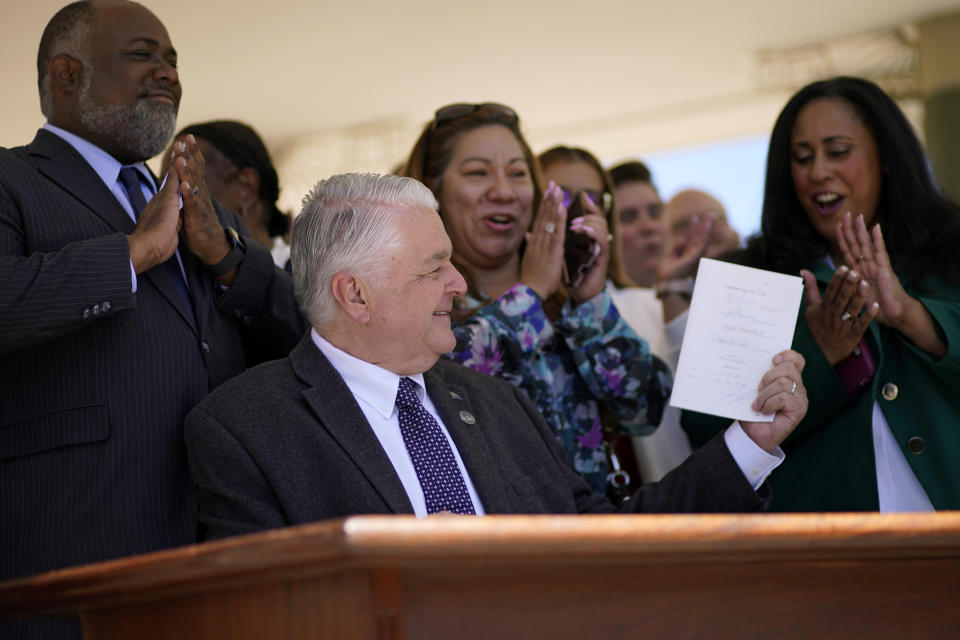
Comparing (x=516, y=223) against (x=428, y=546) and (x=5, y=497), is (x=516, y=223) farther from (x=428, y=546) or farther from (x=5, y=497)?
(x=428, y=546)

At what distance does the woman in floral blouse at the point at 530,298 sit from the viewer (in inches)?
111

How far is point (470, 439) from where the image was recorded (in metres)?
2.27

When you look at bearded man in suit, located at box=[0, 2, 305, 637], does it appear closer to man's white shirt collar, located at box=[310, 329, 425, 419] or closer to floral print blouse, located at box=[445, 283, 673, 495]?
man's white shirt collar, located at box=[310, 329, 425, 419]

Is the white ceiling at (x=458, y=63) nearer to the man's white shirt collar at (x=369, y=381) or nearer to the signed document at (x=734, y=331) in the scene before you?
the man's white shirt collar at (x=369, y=381)

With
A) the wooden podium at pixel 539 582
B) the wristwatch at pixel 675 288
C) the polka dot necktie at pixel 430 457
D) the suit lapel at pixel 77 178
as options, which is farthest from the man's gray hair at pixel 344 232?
the wristwatch at pixel 675 288

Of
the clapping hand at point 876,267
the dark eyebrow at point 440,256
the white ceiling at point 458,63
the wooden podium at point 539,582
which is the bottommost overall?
the wooden podium at point 539,582

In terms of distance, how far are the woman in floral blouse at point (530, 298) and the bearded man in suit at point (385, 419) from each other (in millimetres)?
352

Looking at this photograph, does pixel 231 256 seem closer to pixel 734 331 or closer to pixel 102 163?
pixel 102 163

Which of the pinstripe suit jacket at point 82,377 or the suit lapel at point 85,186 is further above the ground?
the suit lapel at point 85,186

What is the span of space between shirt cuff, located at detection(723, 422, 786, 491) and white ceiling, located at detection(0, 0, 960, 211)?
18.1ft

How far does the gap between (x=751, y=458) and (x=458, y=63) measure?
22.0 ft

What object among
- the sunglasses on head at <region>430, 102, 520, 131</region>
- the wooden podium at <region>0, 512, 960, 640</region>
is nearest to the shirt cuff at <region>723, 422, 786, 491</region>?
the wooden podium at <region>0, 512, 960, 640</region>

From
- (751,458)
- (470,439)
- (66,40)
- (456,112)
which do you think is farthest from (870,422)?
(66,40)

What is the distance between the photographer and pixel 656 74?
9.03m
